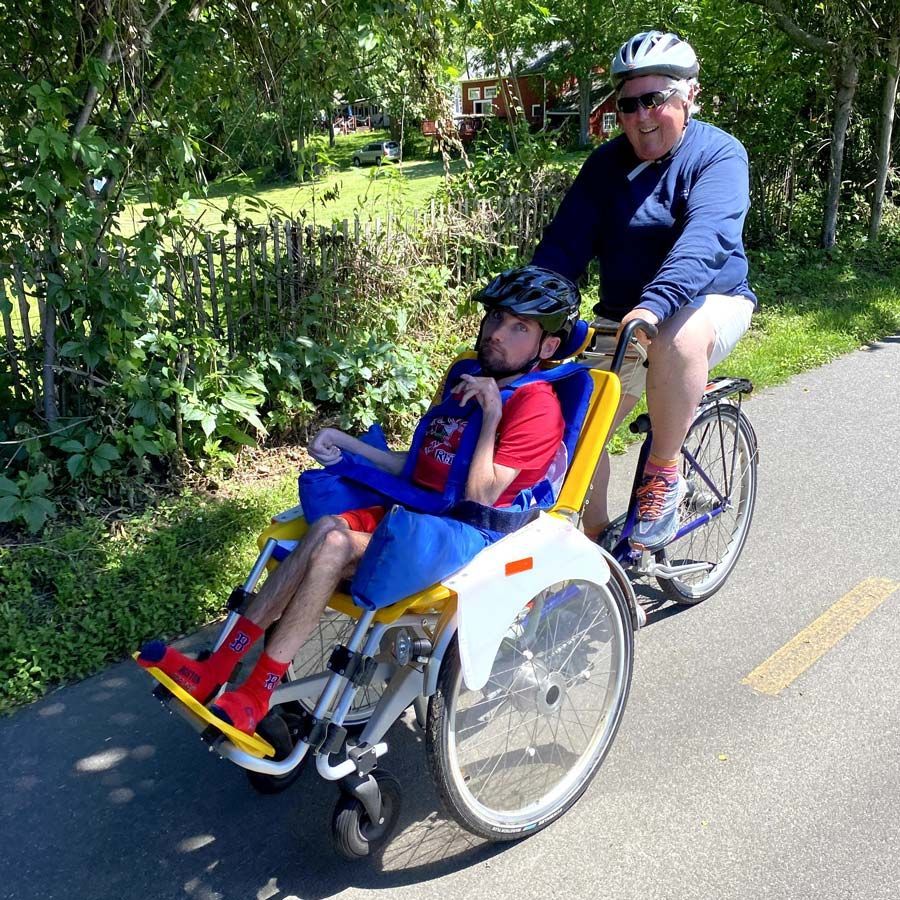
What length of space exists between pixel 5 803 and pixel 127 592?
108cm

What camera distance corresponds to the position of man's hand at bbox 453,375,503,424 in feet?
8.81

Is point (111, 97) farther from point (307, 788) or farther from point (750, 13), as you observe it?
point (750, 13)

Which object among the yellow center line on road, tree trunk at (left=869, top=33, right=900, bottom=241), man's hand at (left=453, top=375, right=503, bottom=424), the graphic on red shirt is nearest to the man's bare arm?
the graphic on red shirt

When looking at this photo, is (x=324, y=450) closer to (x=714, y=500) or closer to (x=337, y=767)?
(x=337, y=767)

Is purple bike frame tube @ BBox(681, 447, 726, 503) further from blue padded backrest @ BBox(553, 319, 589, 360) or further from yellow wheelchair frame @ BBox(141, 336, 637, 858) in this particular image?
yellow wheelchair frame @ BBox(141, 336, 637, 858)

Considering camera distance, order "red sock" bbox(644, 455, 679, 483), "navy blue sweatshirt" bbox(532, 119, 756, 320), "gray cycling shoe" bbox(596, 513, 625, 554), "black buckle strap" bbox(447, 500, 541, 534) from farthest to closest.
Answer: "gray cycling shoe" bbox(596, 513, 625, 554)
"red sock" bbox(644, 455, 679, 483)
"navy blue sweatshirt" bbox(532, 119, 756, 320)
"black buckle strap" bbox(447, 500, 541, 534)

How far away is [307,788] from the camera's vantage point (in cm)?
296

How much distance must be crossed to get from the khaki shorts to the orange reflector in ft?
2.95

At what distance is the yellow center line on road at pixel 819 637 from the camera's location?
3471 mm

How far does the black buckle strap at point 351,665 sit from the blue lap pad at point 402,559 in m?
0.13

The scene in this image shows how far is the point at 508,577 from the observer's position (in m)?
2.52

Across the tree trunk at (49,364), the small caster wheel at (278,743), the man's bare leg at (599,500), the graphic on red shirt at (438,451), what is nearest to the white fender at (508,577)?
the graphic on red shirt at (438,451)

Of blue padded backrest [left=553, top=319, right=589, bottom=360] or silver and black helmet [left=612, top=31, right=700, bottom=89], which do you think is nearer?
silver and black helmet [left=612, top=31, right=700, bottom=89]

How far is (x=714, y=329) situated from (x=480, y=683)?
163 cm
